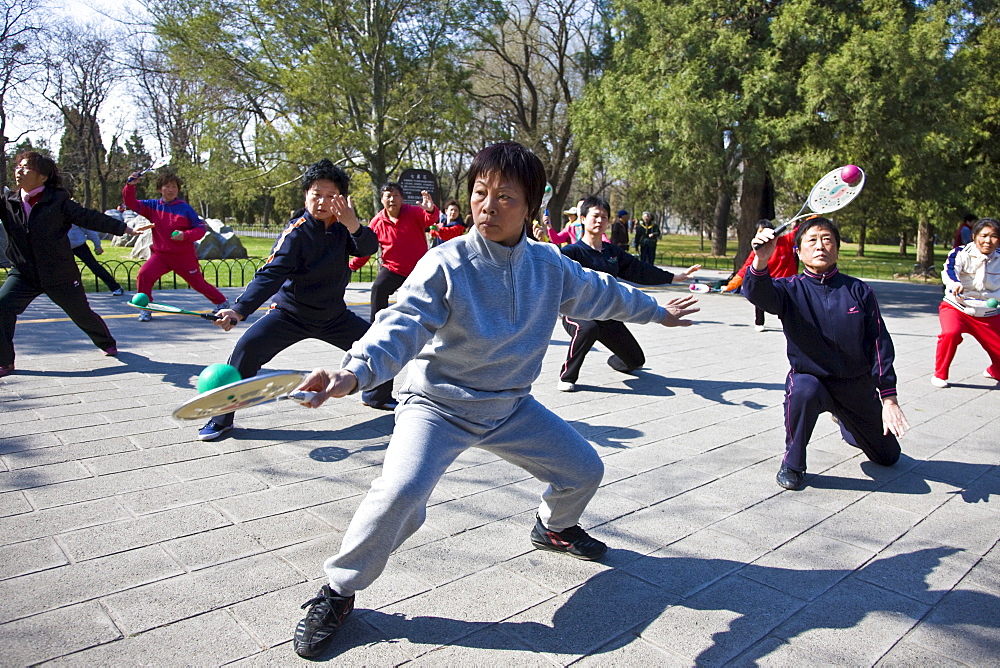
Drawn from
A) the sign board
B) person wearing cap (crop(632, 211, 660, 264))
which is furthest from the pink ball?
person wearing cap (crop(632, 211, 660, 264))

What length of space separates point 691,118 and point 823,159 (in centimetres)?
246

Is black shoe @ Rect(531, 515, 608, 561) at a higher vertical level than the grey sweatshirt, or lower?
lower

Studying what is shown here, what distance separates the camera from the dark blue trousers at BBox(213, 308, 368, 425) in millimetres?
4902

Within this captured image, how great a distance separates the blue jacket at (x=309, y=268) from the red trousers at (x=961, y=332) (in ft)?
18.8

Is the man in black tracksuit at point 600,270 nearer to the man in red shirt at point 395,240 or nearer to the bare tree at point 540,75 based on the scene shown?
the man in red shirt at point 395,240

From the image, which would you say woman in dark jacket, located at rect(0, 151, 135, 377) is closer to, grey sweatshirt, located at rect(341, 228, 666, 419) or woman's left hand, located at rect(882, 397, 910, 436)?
grey sweatshirt, located at rect(341, 228, 666, 419)

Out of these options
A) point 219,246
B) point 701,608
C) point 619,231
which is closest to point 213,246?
point 219,246

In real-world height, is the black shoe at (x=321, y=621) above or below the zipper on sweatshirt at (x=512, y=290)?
below

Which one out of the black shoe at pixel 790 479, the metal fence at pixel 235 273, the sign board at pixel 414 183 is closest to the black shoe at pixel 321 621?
the black shoe at pixel 790 479

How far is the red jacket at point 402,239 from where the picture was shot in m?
→ 7.82

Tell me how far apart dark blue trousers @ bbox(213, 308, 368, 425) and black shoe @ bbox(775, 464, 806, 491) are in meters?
A: 3.01

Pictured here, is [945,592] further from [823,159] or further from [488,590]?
[823,159]

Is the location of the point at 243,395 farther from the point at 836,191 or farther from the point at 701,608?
the point at 836,191

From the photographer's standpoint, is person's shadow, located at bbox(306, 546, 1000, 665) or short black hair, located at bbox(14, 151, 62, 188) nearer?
person's shadow, located at bbox(306, 546, 1000, 665)
